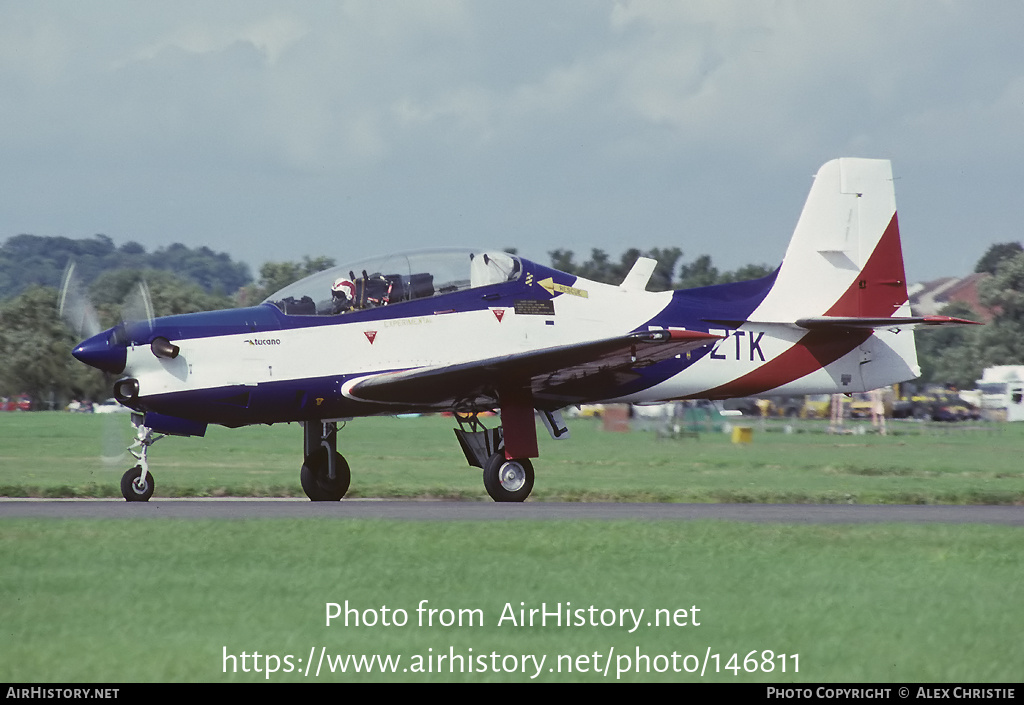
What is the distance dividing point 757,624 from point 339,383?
932 cm

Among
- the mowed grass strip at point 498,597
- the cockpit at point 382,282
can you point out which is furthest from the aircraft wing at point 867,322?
the mowed grass strip at point 498,597

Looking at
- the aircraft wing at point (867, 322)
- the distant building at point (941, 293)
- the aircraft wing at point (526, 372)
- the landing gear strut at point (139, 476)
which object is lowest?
the landing gear strut at point (139, 476)

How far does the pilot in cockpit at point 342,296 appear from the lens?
1595cm

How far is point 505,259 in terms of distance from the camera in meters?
16.9

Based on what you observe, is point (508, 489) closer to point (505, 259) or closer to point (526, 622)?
point (505, 259)

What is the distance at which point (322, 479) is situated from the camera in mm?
17328

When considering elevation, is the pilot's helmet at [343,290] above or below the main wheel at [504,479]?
above

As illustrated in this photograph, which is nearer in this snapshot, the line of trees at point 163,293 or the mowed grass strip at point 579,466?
the mowed grass strip at point 579,466

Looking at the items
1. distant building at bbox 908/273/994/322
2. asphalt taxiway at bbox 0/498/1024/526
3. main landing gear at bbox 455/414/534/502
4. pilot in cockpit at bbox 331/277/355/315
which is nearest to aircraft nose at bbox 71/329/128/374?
asphalt taxiway at bbox 0/498/1024/526

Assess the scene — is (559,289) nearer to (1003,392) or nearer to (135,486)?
(135,486)

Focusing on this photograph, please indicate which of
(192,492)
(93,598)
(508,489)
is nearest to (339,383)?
(508,489)

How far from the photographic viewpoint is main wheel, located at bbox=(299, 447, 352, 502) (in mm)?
17291

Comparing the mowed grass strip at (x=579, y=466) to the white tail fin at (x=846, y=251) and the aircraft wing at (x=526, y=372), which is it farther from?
the white tail fin at (x=846, y=251)

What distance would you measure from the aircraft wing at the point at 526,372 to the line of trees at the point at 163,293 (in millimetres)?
3299
